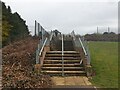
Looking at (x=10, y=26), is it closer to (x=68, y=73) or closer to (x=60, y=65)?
(x=60, y=65)

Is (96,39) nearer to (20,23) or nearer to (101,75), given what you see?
(20,23)

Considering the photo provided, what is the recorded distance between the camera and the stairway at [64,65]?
15.7 meters

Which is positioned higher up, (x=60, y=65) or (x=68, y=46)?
(x=68, y=46)

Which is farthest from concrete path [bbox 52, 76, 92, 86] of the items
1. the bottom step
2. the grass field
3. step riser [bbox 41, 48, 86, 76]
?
step riser [bbox 41, 48, 86, 76]

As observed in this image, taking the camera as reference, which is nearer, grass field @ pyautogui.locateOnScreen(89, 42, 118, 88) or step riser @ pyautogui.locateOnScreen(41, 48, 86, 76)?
grass field @ pyautogui.locateOnScreen(89, 42, 118, 88)

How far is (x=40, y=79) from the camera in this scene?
1341cm

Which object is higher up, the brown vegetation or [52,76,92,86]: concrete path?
the brown vegetation

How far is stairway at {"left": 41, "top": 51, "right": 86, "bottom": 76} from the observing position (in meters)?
15.7

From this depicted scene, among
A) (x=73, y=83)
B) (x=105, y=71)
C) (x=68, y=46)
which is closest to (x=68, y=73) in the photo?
(x=105, y=71)

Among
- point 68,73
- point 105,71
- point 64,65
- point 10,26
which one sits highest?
point 10,26

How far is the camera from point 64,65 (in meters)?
16.6

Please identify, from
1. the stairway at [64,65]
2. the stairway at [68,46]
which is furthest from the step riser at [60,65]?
the stairway at [68,46]

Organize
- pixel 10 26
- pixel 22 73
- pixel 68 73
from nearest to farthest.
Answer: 1. pixel 22 73
2. pixel 68 73
3. pixel 10 26

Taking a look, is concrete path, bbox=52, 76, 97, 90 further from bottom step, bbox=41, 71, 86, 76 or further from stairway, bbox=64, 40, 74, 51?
stairway, bbox=64, 40, 74, 51
